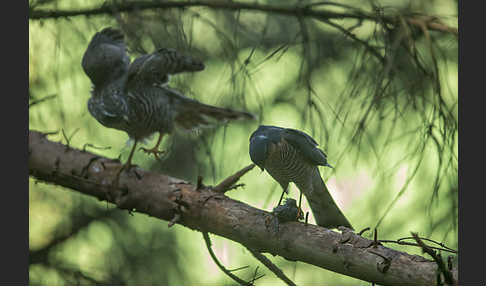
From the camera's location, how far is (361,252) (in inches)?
24.1

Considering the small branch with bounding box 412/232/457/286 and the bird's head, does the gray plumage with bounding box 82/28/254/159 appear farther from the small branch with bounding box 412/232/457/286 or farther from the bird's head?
the small branch with bounding box 412/232/457/286

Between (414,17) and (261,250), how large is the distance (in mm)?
373

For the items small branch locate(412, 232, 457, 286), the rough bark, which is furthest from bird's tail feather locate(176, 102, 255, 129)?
small branch locate(412, 232, 457, 286)

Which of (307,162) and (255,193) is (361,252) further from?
(255,193)

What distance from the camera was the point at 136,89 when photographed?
2.86ft

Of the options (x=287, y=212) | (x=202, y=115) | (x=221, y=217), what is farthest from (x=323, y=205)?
(x=202, y=115)

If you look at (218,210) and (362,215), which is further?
(362,215)

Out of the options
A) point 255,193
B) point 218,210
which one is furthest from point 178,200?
point 255,193

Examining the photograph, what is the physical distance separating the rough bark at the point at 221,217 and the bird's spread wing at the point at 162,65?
0.17m

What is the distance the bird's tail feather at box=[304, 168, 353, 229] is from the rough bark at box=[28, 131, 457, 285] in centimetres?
2

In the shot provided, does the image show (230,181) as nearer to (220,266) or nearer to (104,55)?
(220,266)

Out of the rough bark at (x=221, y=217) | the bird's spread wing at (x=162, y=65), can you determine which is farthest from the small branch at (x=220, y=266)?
the bird's spread wing at (x=162, y=65)

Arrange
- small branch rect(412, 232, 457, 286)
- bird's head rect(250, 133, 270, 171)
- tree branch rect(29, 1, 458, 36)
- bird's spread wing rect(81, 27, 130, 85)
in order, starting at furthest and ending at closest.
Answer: bird's spread wing rect(81, 27, 130, 85), tree branch rect(29, 1, 458, 36), bird's head rect(250, 133, 270, 171), small branch rect(412, 232, 457, 286)

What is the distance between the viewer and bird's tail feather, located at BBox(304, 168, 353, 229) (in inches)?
26.4
